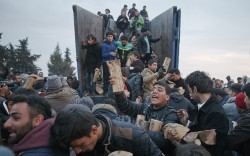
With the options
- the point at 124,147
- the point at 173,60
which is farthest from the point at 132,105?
the point at 173,60

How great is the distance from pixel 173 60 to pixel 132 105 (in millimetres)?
4934

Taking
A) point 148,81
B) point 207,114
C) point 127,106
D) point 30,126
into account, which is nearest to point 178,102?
point 127,106

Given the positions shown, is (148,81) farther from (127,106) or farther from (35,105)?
(35,105)

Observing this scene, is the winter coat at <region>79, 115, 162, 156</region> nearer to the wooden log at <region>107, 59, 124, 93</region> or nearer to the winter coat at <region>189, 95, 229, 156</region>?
the winter coat at <region>189, 95, 229, 156</region>

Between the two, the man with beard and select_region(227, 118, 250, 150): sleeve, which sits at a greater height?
the man with beard

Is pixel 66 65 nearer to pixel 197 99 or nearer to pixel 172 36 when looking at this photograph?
pixel 172 36

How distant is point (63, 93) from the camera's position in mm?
4547

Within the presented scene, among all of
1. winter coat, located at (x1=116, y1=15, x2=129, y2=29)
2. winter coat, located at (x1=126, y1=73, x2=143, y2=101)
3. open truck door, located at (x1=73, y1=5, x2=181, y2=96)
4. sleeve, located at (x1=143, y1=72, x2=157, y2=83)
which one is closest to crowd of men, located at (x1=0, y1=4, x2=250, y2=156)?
winter coat, located at (x1=126, y1=73, x2=143, y2=101)

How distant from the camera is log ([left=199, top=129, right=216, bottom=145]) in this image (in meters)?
2.53

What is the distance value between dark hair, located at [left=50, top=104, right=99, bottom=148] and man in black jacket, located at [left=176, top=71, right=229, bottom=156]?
1239 mm

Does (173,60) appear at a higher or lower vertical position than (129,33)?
lower

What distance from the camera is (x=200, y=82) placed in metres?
3.15

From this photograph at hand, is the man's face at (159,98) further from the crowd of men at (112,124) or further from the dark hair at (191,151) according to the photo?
the dark hair at (191,151)

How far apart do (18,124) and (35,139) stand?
258 mm
